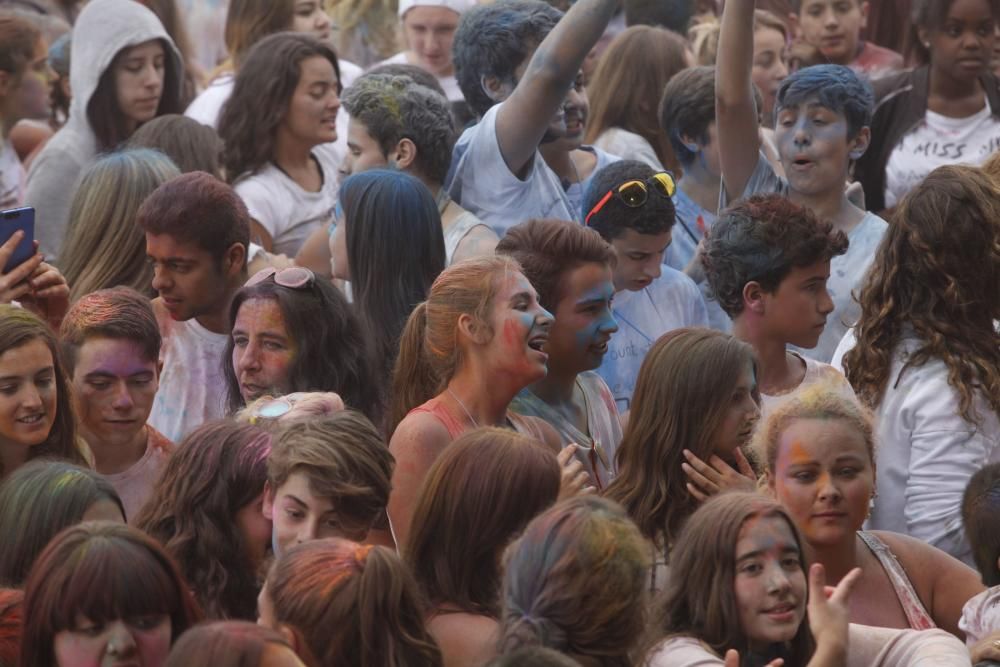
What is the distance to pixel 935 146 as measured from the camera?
768 centimetres

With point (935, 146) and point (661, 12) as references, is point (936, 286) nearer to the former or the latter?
point (935, 146)

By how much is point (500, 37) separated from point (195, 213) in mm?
1428

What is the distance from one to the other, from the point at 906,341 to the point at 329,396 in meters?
1.60

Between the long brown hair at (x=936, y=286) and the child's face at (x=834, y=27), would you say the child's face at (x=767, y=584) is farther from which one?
the child's face at (x=834, y=27)

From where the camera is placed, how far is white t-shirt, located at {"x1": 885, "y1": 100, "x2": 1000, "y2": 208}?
25.0 ft

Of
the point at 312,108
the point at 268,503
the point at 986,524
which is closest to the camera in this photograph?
the point at 268,503

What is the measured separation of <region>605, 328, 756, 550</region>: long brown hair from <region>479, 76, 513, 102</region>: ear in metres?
2.03

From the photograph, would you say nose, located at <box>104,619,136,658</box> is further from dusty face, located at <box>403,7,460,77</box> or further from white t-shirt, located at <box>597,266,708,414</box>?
dusty face, located at <box>403,7,460,77</box>

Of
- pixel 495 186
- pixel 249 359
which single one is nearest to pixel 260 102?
pixel 495 186

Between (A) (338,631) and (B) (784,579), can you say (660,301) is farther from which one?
(A) (338,631)

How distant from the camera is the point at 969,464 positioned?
477 cm

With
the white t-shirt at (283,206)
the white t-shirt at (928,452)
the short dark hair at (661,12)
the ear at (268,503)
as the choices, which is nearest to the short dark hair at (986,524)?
the white t-shirt at (928,452)

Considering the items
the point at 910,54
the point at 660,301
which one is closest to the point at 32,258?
the point at 660,301

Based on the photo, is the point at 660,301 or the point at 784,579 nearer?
the point at 784,579
